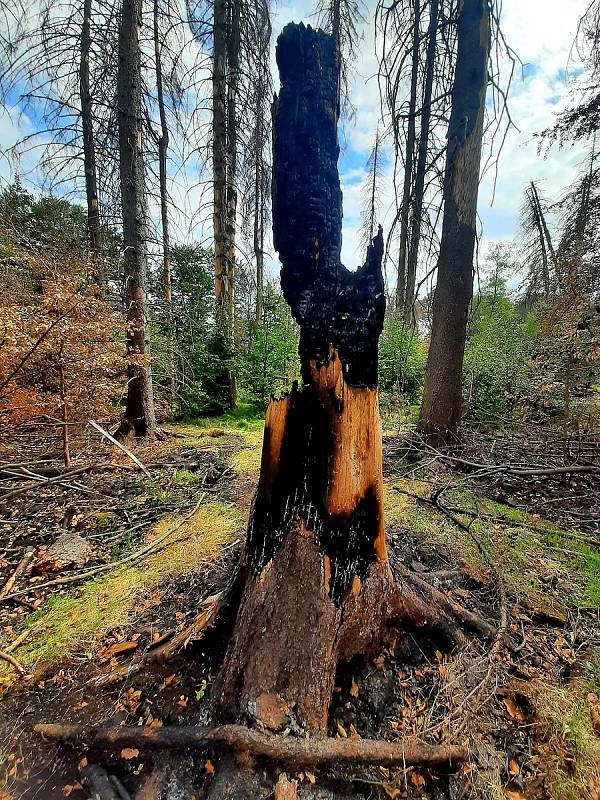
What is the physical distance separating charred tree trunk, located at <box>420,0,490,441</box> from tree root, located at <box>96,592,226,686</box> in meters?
3.74

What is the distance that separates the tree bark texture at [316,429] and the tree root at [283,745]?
0.22 meters

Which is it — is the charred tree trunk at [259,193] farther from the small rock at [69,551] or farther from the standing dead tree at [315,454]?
the standing dead tree at [315,454]

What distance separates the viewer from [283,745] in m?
1.17

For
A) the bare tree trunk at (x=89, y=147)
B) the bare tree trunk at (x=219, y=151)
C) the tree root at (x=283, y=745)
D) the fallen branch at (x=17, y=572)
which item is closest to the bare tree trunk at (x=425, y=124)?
the bare tree trunk at (x=89, y=147)

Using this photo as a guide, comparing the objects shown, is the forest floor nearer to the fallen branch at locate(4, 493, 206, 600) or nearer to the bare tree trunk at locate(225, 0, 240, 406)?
the fallen branch at locate(4, 493, 206, 600)

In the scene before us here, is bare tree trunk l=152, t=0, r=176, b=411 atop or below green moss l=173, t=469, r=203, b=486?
atop

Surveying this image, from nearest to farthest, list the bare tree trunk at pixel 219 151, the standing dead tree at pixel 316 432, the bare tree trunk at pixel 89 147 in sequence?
1. the standing dead tree at pixel 316 432
2. the bare tree trunk at pixel 89 147
3. the bare tree trunk at pixel 219 151

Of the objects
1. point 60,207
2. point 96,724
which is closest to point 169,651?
point 96,724

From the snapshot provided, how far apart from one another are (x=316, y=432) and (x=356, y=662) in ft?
3.58

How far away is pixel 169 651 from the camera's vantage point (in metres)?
1.65

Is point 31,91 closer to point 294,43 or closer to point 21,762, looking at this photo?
point 294,43

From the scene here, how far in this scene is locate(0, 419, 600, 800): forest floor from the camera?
3.98 feet

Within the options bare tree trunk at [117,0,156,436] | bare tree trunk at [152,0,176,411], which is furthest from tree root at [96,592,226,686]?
bare tree trunk at [152,0,176,411]

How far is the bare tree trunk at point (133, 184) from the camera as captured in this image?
16.7ft
